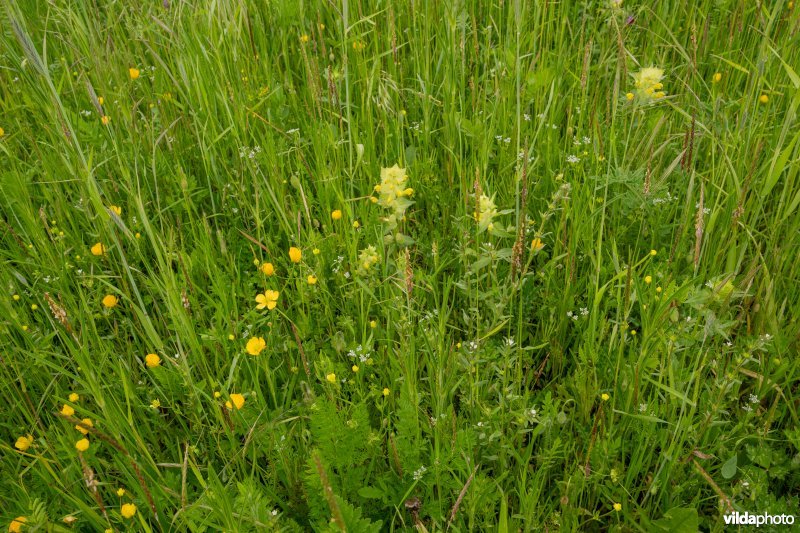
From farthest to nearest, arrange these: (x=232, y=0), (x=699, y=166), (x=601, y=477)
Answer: (x=232, y=0)
(x=699, y=166)
(x=601, y=477)

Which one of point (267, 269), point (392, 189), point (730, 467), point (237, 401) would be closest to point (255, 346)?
point (237, 401)

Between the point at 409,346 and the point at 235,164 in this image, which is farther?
the point at 235,164

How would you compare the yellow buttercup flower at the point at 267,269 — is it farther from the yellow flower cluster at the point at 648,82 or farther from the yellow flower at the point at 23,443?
the yellow flower cluster at the point at 648,82

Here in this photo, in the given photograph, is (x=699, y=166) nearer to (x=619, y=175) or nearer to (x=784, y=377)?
(x=619, y=175)

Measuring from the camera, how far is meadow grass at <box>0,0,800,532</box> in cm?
137

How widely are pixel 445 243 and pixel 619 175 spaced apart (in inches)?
22.9

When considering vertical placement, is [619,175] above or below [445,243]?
above

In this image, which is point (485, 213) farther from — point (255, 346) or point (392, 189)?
point (255, 346)

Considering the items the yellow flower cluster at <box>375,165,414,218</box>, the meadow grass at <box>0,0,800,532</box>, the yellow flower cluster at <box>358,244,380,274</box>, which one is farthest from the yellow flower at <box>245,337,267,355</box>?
the yellow flower cluster at <box>375,165,414,218</box>

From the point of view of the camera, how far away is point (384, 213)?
2.02m

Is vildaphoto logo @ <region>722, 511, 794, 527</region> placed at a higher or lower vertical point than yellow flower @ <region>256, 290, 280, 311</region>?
lower

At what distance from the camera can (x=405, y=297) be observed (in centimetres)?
170

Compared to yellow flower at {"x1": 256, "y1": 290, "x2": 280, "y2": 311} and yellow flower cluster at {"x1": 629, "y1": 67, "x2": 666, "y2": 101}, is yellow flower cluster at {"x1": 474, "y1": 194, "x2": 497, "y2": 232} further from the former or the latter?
yellow flower cluster at {"x1": 629, "y1": 67, "x2": 666, "y2": 101}

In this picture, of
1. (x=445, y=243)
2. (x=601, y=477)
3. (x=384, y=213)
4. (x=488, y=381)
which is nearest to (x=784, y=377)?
(x=601, y=477)
